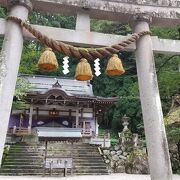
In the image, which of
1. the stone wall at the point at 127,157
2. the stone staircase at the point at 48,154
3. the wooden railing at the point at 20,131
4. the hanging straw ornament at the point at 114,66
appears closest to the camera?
the hanging straw ornament at the point at 114,66

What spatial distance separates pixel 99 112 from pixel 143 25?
1677cm

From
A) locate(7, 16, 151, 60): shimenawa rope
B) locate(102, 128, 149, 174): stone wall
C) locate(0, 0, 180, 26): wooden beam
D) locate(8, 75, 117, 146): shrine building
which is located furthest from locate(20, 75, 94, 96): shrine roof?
locate(7, 16, 151, 60): shimenawa rope

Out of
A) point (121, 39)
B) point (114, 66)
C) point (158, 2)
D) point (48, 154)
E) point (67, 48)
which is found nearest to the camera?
point (67, 48)

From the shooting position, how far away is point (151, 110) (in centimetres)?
403

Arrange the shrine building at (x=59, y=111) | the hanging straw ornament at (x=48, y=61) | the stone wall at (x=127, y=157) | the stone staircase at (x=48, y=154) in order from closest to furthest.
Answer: the hanging straw ornament at (x=48, y=61), the stone staircase at (x=48, y=154), the stone wall at (x=127, y=157), the shrine building at (x=59, y=111)

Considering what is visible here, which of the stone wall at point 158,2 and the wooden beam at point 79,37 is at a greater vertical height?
the stone wall at point 158,2

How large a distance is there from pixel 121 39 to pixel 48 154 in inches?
437

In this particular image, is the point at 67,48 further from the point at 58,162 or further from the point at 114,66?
the point at 58,162

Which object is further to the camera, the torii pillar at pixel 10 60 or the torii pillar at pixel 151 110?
the torii pillar at pixel 151 110

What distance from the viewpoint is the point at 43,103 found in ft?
63.3

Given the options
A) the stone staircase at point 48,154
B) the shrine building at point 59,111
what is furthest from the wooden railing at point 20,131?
the stone staircase at point 48,154

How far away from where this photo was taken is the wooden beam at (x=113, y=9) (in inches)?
171

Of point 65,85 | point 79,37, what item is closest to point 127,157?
point 65,85

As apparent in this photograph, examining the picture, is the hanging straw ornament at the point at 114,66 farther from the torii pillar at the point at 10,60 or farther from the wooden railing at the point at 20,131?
the wooden railing at the point at 20,131
